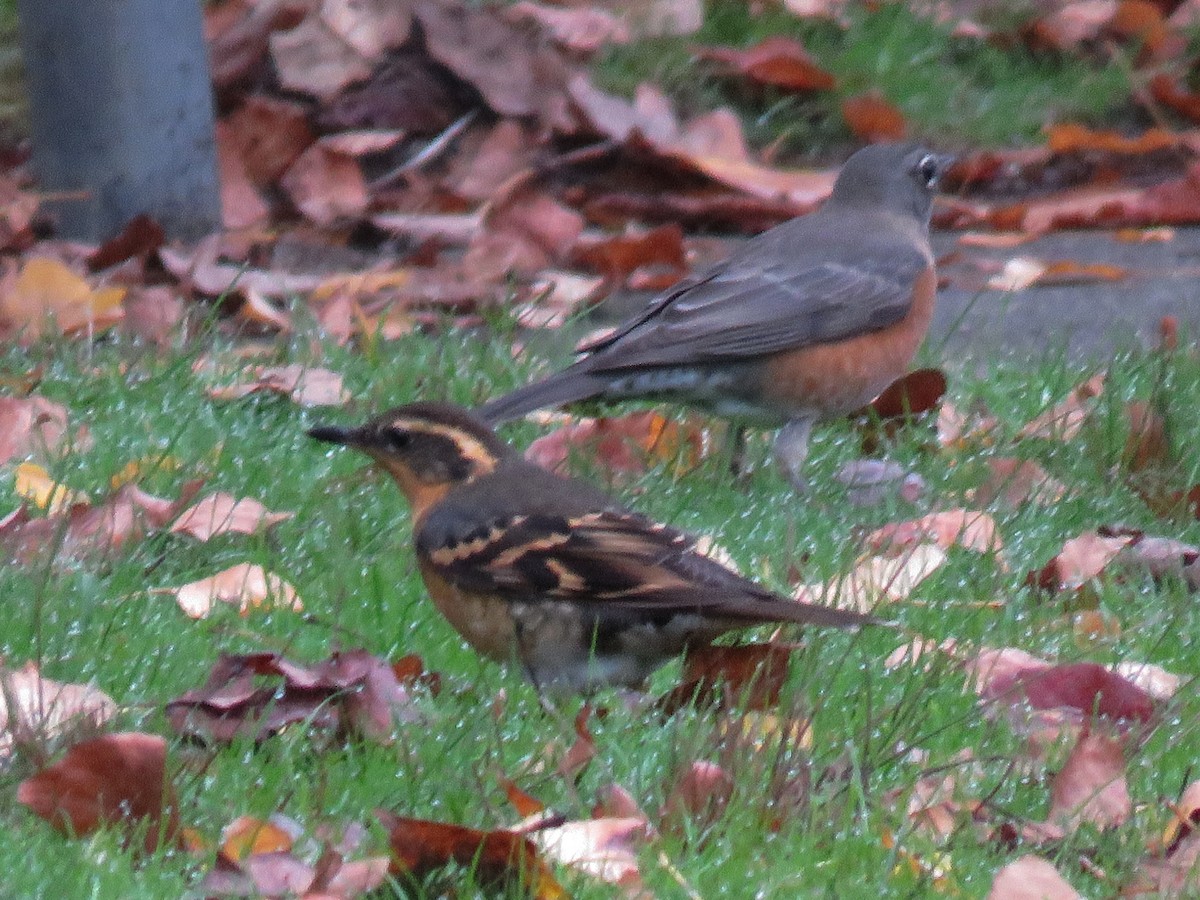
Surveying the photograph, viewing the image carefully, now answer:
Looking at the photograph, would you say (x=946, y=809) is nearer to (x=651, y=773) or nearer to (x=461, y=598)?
(x=651, y=773)

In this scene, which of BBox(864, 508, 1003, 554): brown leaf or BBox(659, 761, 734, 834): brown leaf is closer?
BBox(659, 761, 734, 834): brown leaf

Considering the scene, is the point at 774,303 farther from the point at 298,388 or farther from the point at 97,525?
the point at 97,525

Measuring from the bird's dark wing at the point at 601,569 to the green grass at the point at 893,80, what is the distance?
596 cm

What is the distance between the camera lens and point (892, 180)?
7918mm

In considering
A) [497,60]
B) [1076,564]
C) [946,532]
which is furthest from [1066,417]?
[497,60]

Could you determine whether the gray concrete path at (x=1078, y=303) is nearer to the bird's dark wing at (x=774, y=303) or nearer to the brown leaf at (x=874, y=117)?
Answer: the bird's dark wing at (x=774, y=303)

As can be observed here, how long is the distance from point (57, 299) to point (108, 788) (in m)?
4.10

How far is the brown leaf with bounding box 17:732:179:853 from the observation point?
352cm

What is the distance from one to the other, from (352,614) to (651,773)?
4.09 ft

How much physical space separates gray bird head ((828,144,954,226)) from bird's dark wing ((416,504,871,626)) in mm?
3643

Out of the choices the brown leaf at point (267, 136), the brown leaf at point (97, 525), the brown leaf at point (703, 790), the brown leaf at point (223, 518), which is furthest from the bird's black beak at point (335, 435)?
the brown leaf at point (267, 136)

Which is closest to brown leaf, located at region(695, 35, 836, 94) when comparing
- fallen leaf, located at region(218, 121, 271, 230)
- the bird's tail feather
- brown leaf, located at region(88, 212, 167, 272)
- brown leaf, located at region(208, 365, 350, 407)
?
fallen leaf, located at region(218, 121, 271, 230)

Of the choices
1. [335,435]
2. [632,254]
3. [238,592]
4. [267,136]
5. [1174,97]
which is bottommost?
[1174,97]

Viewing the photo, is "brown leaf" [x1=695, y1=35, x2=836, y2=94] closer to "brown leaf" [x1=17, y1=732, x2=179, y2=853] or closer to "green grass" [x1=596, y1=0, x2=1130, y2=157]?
"green grass" [x1=596, y1=0, x2=1130, y2=157]
